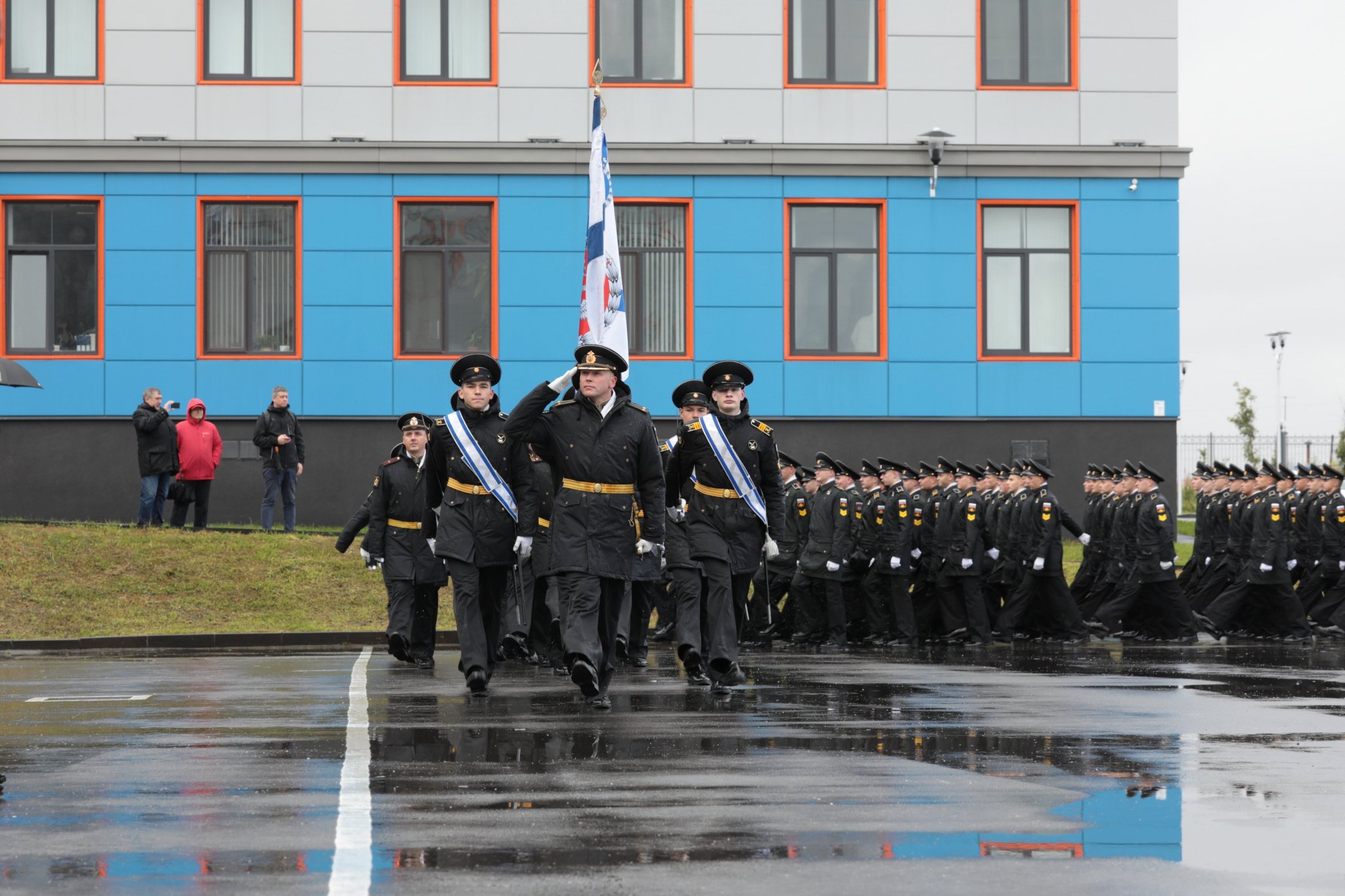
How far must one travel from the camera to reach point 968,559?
768 inches

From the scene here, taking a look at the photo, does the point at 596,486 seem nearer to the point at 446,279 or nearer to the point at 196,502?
the point at 196,502

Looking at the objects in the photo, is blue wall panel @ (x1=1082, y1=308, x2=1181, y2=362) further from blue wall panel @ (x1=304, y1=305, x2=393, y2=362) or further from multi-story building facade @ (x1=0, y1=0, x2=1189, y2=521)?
blue wall panel @ (x1=304, y1=305, x2=393, y2=362)

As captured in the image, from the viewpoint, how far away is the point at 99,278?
2811cm

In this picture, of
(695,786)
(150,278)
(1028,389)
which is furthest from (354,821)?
(1028,389)

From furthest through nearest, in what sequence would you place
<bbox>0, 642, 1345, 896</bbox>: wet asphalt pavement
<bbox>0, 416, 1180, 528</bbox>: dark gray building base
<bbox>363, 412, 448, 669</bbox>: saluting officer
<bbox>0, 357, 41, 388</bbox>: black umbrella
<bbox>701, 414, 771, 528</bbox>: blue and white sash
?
<bbox>0, 416, 1180, 528</bbox>: dark gray building base < <bbox>0, 357, 41, 388</bbox>: black umbrella < <bbox>363, 412, 448, 669</bbox>: saluting officer < <bbox>701, 414, 771, 528</bbox>: blue and white sash < <bbox>0, 642, 1345, 896</bbox>: wet asphalt pavement

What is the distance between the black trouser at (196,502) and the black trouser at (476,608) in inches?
477

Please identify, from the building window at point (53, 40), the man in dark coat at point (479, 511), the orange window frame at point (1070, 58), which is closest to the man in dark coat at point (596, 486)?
the man in dark coat at point (479, 511)

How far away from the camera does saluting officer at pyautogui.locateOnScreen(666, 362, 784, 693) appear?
1273 centimetres

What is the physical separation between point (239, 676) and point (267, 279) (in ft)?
49.0

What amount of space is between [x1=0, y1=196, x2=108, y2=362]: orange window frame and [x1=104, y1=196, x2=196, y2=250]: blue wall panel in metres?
0.21

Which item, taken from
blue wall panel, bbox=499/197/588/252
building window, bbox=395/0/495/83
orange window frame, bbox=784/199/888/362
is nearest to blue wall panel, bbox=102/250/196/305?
building window, bbox=395/0/495/83

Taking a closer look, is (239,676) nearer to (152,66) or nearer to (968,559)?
(968,559)

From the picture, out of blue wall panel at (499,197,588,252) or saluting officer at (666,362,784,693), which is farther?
blue wall panel at (499,197,588,252)

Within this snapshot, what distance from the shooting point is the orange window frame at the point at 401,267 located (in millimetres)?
28188
